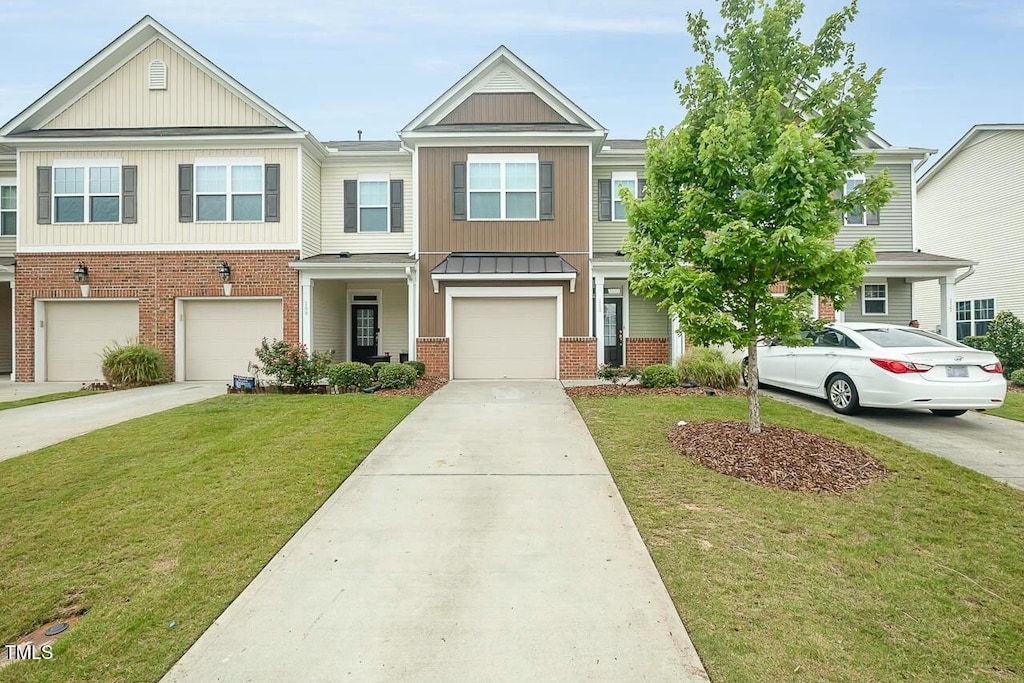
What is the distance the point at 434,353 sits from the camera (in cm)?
1352

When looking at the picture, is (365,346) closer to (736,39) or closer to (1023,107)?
(736,39)

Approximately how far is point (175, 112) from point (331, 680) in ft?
52.5

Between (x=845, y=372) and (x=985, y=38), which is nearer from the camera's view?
(x=845, y=372)

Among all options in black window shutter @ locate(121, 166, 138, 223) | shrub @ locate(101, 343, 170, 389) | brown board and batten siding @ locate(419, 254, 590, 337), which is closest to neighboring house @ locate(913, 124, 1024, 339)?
brown board and batten siding @ locate(419, 254, 590, 337)

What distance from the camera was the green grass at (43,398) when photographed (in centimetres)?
988

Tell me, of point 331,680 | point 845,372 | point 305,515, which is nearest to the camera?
point 331,680

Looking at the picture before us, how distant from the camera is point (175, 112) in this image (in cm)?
1398

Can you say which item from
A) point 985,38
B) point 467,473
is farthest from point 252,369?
point 985,38

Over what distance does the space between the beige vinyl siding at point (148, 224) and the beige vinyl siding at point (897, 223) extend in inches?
639

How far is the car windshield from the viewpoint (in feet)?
26.5

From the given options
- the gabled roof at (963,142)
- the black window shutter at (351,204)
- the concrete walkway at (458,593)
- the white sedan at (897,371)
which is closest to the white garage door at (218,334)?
the black window shutter at (351,204)

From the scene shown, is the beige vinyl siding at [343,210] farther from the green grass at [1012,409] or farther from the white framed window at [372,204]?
the green grass at [1012,409]

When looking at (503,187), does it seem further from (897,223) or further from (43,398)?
(897,223)

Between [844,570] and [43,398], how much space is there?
45.3ft
